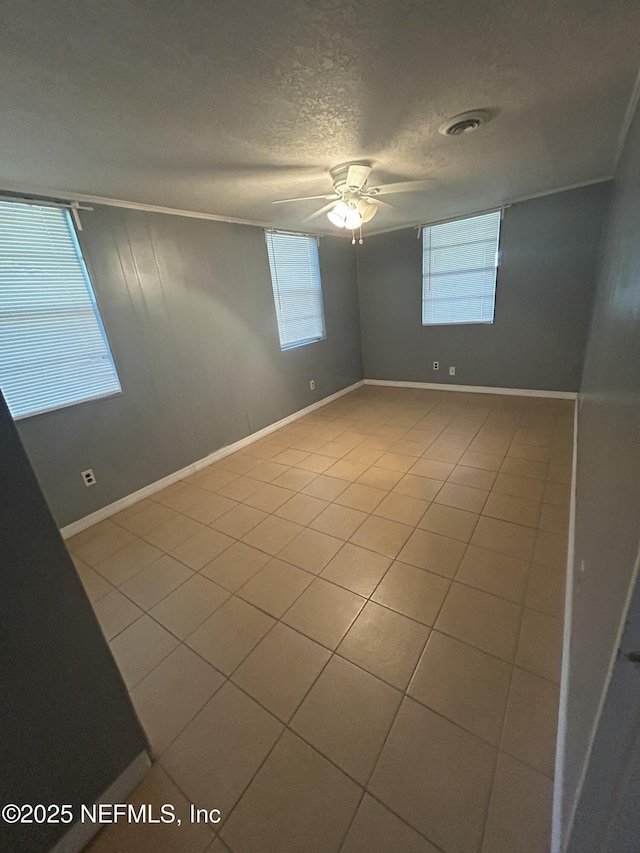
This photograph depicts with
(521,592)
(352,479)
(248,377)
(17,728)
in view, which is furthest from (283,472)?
(17,728)

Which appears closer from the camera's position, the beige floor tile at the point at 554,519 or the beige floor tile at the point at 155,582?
the beige floor tile at the point at 155,582

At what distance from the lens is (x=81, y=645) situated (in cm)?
96

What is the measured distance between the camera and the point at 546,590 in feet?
5.51

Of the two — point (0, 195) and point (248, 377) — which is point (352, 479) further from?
point (0, 195)

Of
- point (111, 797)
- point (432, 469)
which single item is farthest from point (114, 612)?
point (432, 469)

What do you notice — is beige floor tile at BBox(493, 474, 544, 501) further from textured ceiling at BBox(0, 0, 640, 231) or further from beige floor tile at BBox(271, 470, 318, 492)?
textured ceiling at BBox(0, 0, 640, 231)

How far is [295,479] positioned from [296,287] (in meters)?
2.57

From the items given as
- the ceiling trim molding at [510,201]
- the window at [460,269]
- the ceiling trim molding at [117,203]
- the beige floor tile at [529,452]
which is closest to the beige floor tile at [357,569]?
the beige floor tile at [529,452]

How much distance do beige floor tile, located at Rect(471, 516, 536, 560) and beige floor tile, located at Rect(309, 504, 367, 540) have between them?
2.46ft

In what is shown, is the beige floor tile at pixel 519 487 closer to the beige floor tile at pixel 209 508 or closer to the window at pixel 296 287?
the beige floor tile at pixel 209 508

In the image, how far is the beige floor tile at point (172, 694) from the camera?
127 cm

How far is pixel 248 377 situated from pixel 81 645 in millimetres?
3036

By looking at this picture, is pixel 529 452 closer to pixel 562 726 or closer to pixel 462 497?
pixel 462 497

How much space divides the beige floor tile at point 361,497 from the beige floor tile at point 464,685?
110 centimetres
